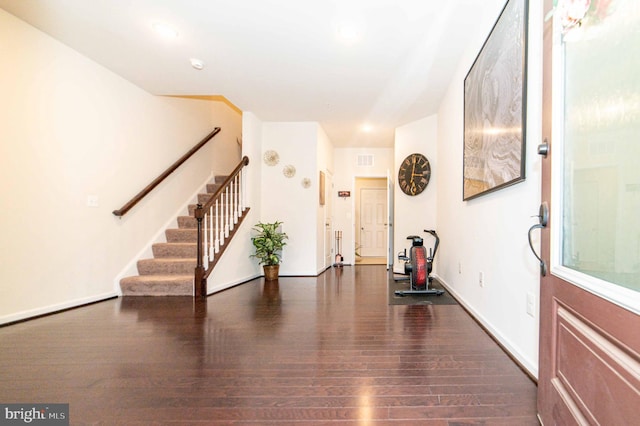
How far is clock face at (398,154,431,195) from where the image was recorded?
4750mm

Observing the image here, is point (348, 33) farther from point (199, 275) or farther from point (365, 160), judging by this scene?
point (365, 160)

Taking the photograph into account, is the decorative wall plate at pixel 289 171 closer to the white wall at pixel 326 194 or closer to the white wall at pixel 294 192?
the white wall at pixel 294 192

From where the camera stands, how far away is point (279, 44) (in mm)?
2707

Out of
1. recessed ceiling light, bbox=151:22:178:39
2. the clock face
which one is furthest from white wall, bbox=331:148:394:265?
recessed ceiling light, bbox=151:22:178:39

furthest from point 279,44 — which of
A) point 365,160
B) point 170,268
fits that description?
point 365,160

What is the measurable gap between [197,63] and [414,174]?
3646 mm

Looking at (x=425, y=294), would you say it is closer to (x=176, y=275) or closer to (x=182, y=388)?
(x=182, y=388)

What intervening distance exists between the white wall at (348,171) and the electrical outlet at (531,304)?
4.71 metres

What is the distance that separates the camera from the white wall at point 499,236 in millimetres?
1645

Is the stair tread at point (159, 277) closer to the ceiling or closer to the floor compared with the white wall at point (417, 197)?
closer to the floor

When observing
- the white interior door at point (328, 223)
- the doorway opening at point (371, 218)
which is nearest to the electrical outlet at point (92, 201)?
the white interior door at point (328, 223)

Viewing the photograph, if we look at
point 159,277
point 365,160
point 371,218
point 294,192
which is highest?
point 365,160

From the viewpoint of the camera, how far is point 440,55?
2.91m

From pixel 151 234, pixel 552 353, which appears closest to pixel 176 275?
pixel 151 234
